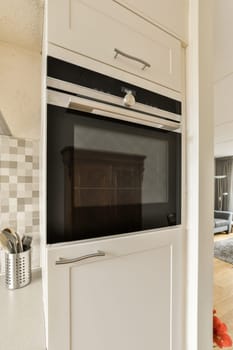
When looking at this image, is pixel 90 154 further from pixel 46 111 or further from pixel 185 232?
pixel 185 232

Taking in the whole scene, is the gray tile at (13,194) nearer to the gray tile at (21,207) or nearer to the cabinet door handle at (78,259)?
the gray tile at (21,207)

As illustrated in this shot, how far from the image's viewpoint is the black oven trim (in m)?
0.54

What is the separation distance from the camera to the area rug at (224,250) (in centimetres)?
346

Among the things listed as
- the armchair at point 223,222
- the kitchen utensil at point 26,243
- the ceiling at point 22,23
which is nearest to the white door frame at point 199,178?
the ceiling at point 22,23

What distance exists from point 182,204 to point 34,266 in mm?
942

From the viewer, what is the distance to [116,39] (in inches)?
25.5

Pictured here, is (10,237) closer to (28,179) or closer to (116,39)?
(28,179)

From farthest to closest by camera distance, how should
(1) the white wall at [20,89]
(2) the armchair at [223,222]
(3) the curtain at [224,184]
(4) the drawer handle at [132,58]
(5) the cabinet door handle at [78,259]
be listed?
1. (3) the curtain at [224,184]
2. (2) the armchair at [223,222]
3. (1) the white wall at [20,89]
4. (4) the drawer handle at [132,58]
5. (5) the cabinet door handle at [78,259]

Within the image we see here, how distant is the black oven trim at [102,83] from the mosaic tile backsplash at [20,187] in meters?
0.71

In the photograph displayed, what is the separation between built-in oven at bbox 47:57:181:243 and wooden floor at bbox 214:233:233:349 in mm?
1904

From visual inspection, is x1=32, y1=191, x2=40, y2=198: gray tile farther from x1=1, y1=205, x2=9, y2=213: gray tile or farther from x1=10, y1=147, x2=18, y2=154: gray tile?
x1=10, y1=147, x2=18, y2=154: gray tile

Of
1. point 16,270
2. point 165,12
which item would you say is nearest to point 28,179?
point 16,270

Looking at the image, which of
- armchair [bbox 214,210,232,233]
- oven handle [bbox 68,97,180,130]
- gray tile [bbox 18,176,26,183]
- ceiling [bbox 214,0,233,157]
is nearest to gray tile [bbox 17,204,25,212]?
gray tile [bbox 18,176,26,183]

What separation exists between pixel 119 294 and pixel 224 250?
4.14 m
